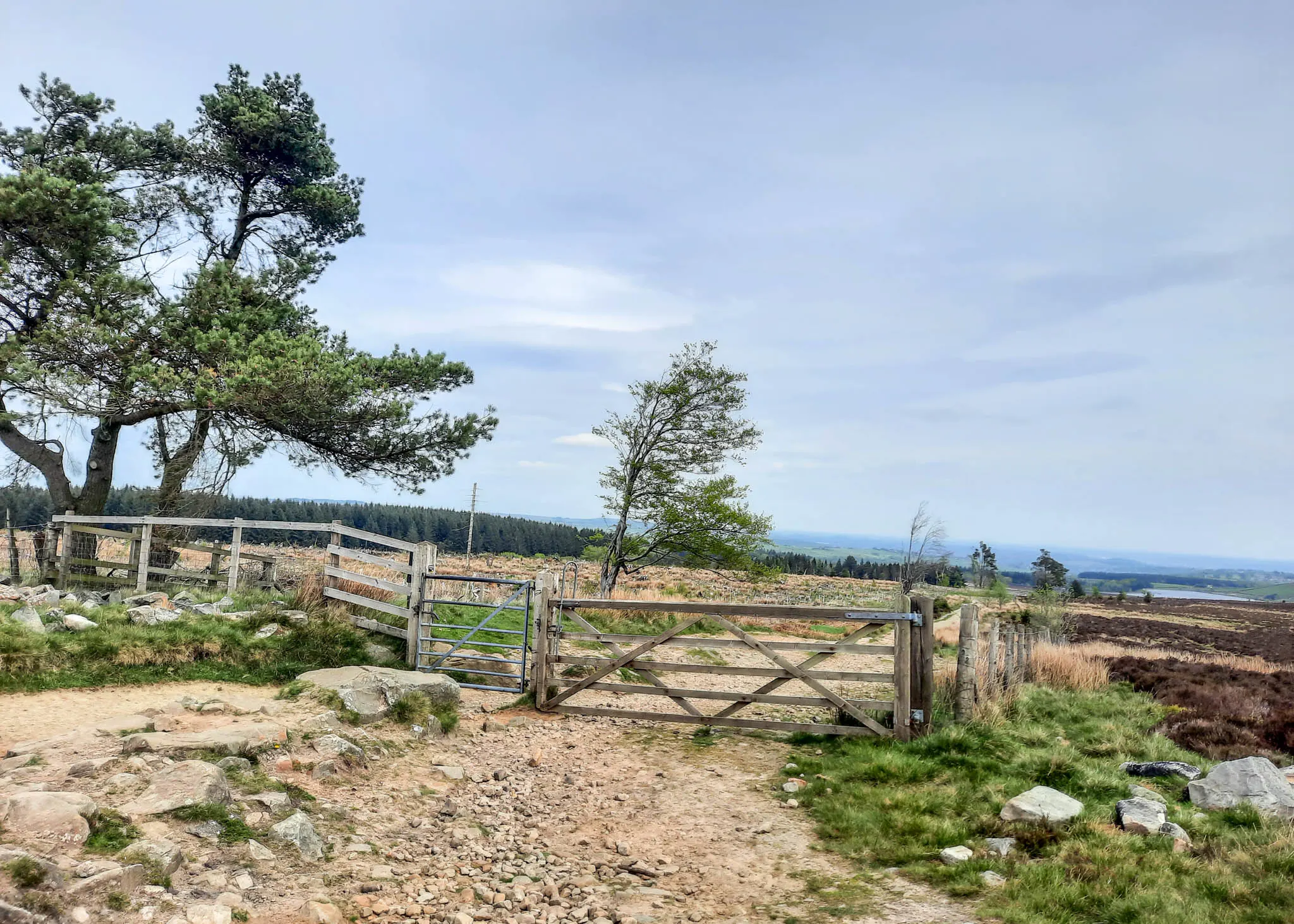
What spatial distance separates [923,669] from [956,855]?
3846mm

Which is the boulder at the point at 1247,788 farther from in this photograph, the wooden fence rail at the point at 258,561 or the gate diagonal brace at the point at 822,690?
the wooden fence rail at the point at 258,561

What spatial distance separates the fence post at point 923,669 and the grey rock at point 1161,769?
2.26 meters

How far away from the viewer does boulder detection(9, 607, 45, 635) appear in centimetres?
1134

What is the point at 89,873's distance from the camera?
4.79m

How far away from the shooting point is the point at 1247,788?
728 cm

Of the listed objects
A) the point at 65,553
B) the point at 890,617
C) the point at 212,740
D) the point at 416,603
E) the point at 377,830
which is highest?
the point at 890,617

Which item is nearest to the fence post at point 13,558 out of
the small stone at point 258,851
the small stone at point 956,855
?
the small stone at point 258,851

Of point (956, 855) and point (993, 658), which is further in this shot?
point (993, 658)

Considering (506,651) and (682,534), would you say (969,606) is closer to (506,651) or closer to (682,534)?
(506,651)

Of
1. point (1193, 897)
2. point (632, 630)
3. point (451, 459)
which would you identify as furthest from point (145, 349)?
point (1193, 897)

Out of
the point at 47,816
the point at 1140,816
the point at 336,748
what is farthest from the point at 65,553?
the point at 1140,816

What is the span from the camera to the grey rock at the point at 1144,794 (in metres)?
7.36

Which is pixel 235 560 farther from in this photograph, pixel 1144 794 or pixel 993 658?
pixel 1144 794

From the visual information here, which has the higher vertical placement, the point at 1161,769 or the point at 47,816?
the point at 47,816
